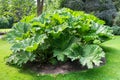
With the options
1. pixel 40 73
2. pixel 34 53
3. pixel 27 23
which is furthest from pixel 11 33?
pixel 40 73

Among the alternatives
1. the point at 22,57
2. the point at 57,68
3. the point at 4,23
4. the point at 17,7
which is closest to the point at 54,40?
the point at 57,68

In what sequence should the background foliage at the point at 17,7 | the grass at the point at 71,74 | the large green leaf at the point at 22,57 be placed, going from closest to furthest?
the grass at the point at 71,74 < the large green leaf at the point at 22,57 < the background foliage at the point at 17,7

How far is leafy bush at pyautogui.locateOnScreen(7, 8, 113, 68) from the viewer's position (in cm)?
512

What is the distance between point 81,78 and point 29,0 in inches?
441

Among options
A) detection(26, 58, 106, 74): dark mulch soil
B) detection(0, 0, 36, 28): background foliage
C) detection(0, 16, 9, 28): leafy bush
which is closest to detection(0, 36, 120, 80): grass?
detection(26, 58, 106, 74): dark mulch soil

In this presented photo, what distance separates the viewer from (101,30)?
20.0ft

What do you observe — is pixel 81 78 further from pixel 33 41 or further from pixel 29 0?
pixel 29 0

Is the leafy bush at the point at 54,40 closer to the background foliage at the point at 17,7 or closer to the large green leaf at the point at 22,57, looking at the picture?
the large green leaf at the point at 22,57

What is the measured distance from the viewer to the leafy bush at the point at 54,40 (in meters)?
5.12

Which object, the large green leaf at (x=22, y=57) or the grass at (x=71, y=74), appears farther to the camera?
the large green leaf at (x=22, y=57)

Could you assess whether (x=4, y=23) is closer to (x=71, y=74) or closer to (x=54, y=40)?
(x=54, y=40)

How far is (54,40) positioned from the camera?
5477mm

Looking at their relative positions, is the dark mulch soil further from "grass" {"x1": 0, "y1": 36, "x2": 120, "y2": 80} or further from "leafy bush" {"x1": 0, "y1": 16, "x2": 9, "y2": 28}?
"leafy bush" {"x1": 0, "y1": 16, "x2": 9, "y2": 28}

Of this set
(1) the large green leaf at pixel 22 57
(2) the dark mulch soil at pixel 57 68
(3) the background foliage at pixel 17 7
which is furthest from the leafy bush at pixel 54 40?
(3) the background foliage at pixel 17 7
